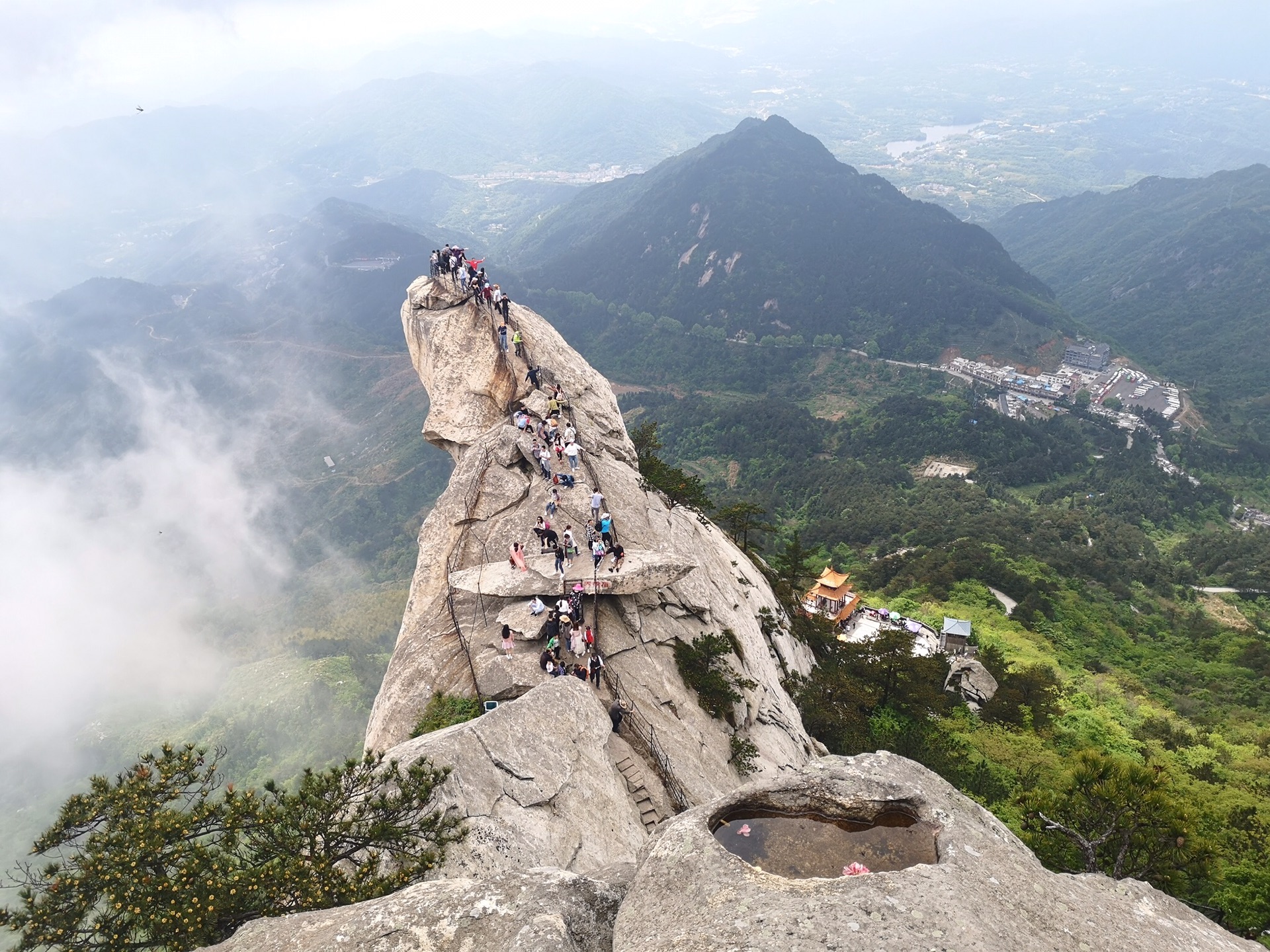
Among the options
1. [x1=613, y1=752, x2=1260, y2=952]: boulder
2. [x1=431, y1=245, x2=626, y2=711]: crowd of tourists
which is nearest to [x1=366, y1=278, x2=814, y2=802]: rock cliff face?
[x1=431, y1=245, x2=626, y2=711]: crowd of tourists

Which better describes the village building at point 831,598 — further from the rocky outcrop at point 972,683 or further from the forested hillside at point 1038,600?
the rocky outcrop at point 972,683

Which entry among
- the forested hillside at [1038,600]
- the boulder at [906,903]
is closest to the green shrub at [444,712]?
the boulder at [906,903]

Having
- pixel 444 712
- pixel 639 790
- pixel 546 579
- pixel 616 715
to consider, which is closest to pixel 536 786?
pixel 639 790

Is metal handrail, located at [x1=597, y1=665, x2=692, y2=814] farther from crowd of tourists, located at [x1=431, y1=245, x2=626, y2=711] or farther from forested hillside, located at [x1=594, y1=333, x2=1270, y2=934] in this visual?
forested hillside, located at [x1=594, y1=333, x2=1270, y2=934]

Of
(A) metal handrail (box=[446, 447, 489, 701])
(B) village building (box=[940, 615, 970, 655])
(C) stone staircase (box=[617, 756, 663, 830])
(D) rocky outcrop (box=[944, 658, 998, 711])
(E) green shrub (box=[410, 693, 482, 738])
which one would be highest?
(A) metal handrail (box=[446, 447, 489, 701])

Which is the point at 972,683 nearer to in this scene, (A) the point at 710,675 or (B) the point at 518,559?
(A) the point at 710,675

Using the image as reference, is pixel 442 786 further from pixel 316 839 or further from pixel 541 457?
pixel 541 457
